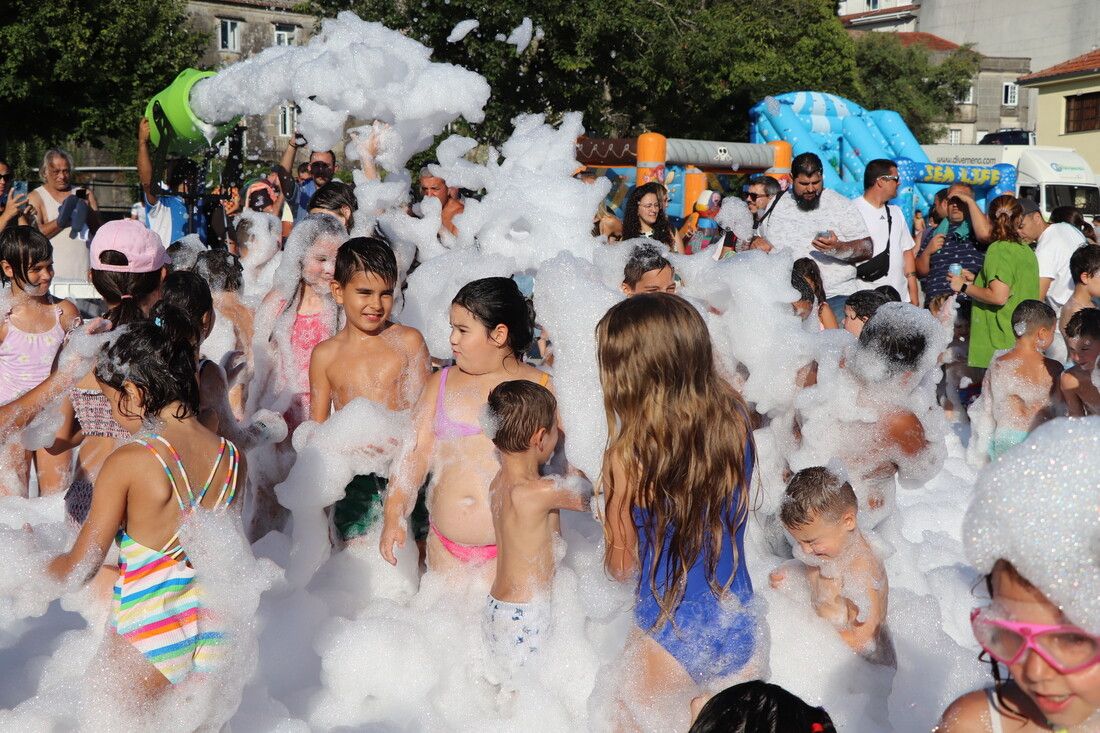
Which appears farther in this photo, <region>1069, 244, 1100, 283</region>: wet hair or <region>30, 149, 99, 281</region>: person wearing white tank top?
<region>30, 149, 99, 281</region>: person wearing white tank top

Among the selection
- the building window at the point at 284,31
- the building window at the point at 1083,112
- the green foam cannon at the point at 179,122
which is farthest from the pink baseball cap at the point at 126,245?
the building window at the point at 284,31

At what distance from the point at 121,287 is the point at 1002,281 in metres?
5.14

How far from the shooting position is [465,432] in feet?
12.2

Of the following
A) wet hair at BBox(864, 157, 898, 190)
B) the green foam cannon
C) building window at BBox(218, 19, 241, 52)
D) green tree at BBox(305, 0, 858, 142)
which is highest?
building window at BBox(218, 19, 241, 52)

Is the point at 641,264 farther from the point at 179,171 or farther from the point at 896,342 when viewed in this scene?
the point at 179,171

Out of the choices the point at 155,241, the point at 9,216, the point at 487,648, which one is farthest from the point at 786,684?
the point at 9,216

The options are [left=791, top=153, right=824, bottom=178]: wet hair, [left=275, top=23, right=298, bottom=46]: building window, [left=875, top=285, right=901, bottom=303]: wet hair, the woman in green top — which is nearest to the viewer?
[left=875, top=285, right=901, bottom=303]: wet hair

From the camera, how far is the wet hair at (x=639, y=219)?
5.80m

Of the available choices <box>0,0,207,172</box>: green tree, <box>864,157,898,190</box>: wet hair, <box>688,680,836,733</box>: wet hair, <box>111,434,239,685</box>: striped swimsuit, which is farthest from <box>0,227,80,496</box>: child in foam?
<box>0,0,207,172</box>: green tree

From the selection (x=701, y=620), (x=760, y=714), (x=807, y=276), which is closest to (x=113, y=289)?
(x=701, y=620)

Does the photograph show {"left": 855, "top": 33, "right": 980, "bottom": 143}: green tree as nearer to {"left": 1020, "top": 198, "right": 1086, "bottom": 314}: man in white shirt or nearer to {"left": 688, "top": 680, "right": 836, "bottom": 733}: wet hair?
{"left": 1020, "top": 198, "right": 1086, "bottom": 314}: man in white shirt

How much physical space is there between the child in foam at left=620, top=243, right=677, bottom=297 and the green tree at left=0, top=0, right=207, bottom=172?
79.3ft

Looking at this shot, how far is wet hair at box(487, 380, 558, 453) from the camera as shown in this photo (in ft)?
10.8

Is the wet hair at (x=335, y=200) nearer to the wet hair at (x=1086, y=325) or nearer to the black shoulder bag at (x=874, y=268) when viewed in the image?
the black shoulder bag at (x=874, y=268)
